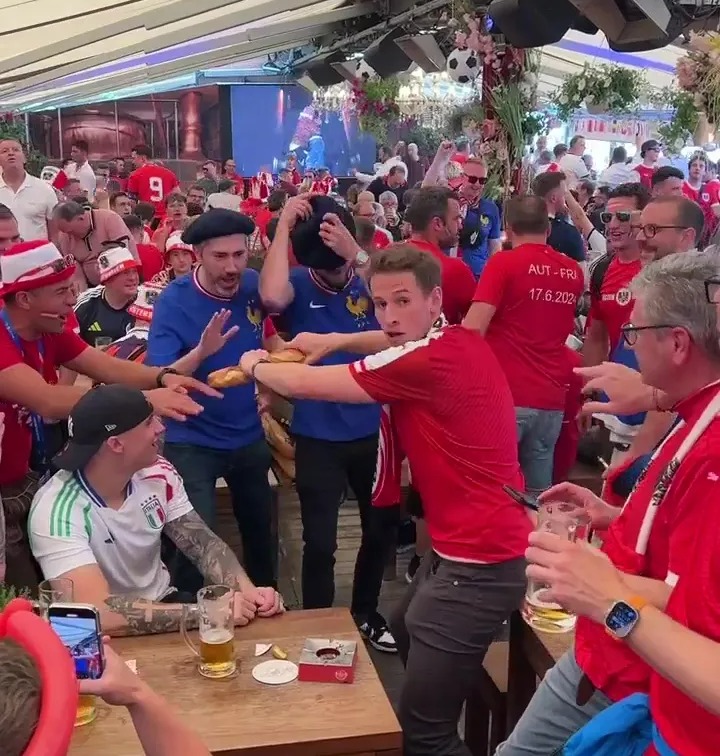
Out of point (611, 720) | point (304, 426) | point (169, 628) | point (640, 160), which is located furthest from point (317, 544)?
point (640, 160)

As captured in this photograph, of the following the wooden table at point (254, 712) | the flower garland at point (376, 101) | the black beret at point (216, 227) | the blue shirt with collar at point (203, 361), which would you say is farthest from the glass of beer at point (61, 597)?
the flower garland at point (376, 101)

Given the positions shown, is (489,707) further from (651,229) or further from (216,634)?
(651,229)

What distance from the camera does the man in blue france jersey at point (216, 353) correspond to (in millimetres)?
3160

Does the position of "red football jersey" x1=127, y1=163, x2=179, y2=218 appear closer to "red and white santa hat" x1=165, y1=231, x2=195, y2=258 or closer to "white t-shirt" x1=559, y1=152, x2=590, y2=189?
"white t-shirt" x1=559, y1=152, x2=590, y2=189

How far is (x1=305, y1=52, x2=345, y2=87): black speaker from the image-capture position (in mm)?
12234

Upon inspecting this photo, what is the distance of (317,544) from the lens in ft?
10.8

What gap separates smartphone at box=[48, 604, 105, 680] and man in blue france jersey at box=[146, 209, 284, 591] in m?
1.66

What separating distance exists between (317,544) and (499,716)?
1.02 m

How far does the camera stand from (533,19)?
5.25m

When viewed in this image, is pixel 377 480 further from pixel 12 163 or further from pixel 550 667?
pixel 12 163

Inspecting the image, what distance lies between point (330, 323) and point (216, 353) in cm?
44

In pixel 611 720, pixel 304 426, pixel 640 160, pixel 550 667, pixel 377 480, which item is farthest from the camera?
pixel 640 160

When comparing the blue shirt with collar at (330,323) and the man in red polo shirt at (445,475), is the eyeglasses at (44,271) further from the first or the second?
the man in red polo shirt at (445,475)

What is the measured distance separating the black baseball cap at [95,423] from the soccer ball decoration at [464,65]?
483cm
